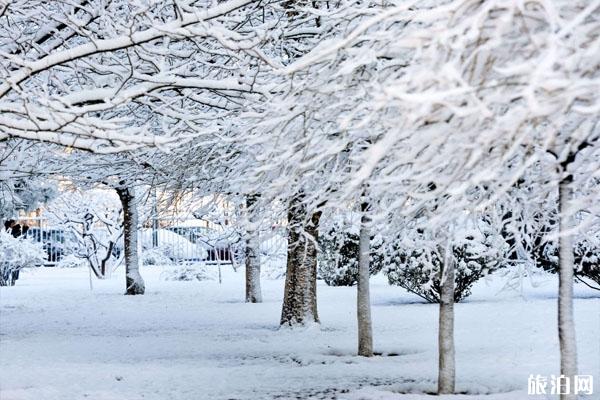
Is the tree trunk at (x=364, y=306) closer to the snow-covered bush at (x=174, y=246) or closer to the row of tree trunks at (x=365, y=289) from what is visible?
the row of tree trunks at (x=365, y=289)

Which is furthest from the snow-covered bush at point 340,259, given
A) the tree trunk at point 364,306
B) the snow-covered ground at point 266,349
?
the tree trunk at point 364,306

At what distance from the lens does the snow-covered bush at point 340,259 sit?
823 inches

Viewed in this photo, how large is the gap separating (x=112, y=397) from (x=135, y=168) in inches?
205

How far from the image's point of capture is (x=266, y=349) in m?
12.1

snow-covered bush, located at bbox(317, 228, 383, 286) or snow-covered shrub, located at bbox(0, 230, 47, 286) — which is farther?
snow-covered shrub, located at bbox(0, 230, 47, 286)

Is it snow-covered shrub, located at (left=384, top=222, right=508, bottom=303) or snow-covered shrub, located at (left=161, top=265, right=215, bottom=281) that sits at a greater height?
snow-covered shrub, located at (left=384, top=222, right=508, bottom=303)

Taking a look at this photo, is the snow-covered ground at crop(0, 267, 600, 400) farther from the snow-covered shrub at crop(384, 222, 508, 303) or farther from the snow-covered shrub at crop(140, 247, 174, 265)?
the snow-covered shrub at crop(140, 247, 174, 265)

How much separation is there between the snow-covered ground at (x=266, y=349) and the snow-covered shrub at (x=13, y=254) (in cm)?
656

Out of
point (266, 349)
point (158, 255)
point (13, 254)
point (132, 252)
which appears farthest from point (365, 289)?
point (158, 255)

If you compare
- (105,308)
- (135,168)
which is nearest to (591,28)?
(135,168)

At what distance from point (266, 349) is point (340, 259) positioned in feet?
37.1

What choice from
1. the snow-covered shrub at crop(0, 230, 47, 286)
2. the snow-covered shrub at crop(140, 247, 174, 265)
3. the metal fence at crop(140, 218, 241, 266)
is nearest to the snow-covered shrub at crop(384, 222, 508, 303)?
the snow-covered shrub at crop(0, 230, 47, 286)

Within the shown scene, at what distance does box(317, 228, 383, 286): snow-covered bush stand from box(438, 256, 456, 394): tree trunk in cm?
1155

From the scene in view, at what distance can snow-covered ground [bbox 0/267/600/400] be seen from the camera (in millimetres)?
8914
